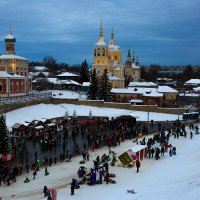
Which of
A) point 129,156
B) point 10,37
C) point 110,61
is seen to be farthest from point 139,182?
point 110,61

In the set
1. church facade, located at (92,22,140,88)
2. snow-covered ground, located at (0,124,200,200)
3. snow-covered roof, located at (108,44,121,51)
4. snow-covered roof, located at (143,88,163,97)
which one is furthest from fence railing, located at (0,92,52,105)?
snow-covered roof, located at (108,44,121,51)

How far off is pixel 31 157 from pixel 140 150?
7.57 metres

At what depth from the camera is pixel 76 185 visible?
1970cm

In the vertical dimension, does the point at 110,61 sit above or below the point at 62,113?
above

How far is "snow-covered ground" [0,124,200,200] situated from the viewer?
17.1 metres

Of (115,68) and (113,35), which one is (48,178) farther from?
(113,35)

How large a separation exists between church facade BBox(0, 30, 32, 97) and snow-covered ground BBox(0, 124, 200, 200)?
26.9 meters

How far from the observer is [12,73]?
184 feet

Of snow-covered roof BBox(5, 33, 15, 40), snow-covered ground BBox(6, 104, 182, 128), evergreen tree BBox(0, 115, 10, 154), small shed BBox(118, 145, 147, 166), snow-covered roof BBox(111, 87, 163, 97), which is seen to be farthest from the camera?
snow-covered roof BBox(5, 33, 15, 40)

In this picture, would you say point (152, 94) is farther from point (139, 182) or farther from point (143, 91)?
point (139, 182)

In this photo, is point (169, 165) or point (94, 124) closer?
point (169, 165)

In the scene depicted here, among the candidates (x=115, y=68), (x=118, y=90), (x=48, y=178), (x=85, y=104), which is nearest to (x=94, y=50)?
(x=115, y=68)

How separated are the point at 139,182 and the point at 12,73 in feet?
129

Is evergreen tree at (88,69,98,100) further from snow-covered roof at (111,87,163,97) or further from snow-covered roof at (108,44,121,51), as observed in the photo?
snow-covered roof at (108,44,121,51)
